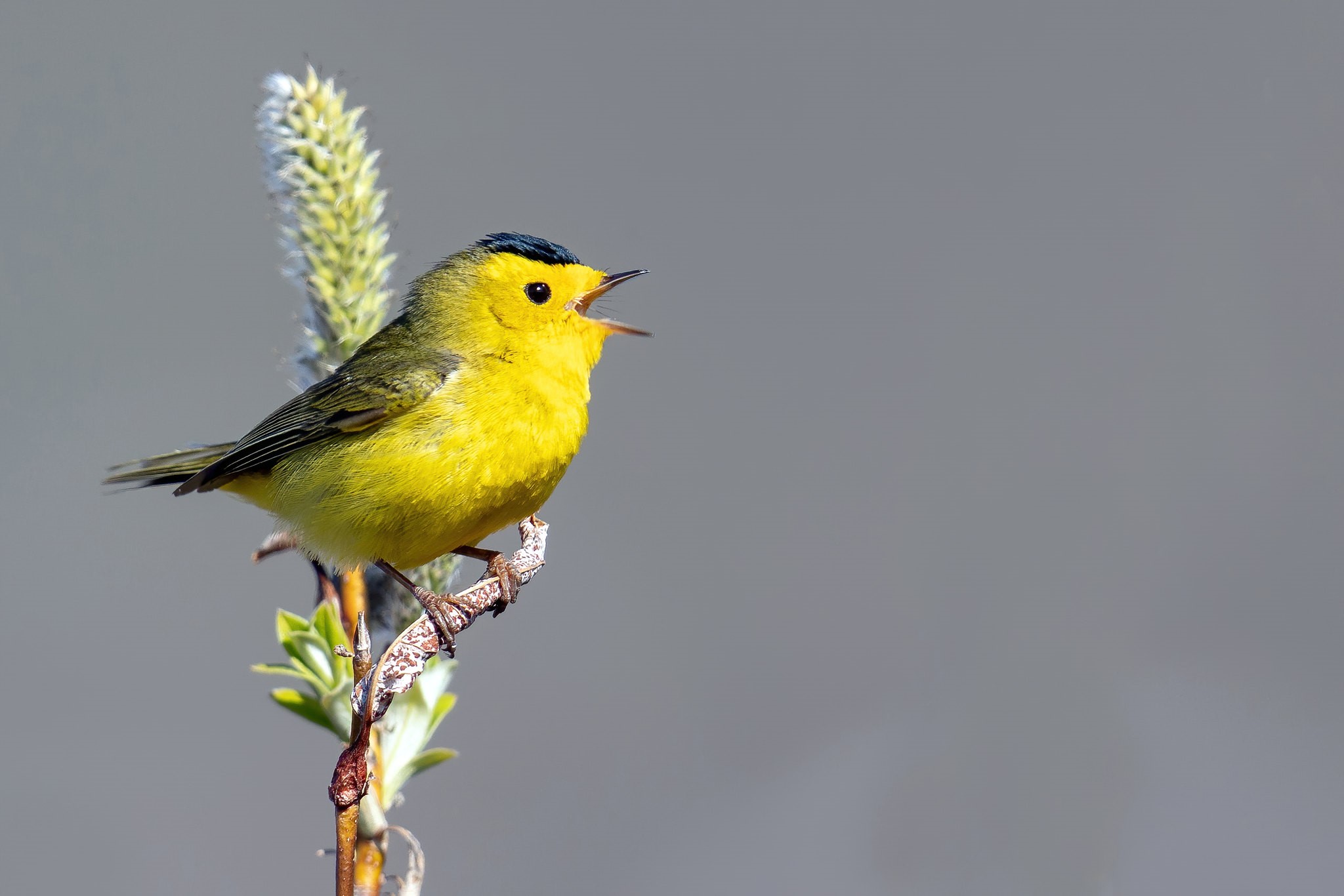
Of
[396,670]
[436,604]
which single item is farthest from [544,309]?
[396,670]

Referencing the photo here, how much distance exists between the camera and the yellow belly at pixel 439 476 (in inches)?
53.2

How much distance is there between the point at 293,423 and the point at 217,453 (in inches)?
9.0

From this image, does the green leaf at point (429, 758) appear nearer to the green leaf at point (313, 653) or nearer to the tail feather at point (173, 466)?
the green leaf at point (313, 653)

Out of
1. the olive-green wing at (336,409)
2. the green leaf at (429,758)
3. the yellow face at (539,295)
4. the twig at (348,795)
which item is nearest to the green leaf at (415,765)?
the green leaf at (429,758)

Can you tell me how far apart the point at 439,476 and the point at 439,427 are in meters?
0.08

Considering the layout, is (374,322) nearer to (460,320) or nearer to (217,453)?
(460,320)

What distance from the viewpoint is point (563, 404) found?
145 centimetres

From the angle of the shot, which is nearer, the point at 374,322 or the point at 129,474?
the point at 374,322

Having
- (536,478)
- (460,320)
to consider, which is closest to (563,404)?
(536,478)

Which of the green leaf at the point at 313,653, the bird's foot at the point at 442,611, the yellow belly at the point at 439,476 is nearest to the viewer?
the bird's foot at the point at 442,611

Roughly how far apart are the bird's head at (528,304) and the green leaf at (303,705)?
0.64 metres

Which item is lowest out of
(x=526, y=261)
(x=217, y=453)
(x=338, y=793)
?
(x=338, y=793)

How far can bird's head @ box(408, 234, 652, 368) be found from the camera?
1.54 metres

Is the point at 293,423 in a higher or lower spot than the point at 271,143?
lower
